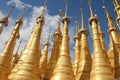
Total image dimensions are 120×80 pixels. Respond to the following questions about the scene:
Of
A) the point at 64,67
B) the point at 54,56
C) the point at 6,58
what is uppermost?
the point at 54,56

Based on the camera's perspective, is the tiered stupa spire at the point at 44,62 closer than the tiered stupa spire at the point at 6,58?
No

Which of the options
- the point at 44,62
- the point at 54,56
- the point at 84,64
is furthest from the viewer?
the point at 44,62

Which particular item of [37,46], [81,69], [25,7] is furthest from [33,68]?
[25,7]

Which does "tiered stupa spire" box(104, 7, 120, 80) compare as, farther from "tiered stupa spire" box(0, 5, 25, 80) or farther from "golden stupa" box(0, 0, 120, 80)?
"tiered stupa spire" box(0, 5, 25, 80)

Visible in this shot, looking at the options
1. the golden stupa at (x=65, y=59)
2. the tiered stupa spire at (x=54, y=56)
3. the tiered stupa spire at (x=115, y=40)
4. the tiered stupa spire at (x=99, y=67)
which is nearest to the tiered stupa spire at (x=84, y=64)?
the golden stupa at (x=65, y=59)

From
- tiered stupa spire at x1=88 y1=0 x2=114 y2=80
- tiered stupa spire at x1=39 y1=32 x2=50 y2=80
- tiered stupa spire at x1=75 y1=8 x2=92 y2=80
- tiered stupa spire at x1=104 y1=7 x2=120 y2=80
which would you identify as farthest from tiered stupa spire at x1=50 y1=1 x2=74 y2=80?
tiered stupa spire at x1=39 y1=32 x2=50 y2=80

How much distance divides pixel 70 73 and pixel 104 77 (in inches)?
157

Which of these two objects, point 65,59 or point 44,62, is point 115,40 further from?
point 44,62

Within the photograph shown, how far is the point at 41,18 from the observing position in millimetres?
27047

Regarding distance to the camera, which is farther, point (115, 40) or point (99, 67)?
point (115, 40)

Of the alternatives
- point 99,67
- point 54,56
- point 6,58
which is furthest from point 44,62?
point 99,67

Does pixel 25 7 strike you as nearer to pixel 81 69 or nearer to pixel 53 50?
pixel 53 50

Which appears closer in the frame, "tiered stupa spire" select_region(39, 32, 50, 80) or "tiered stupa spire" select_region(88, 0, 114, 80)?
"tiered stupa spire" select_region(88, 0, 114, 80)

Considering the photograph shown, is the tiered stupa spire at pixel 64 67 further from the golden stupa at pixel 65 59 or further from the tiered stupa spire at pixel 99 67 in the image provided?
the tiered stupa spire at pixel 99 67
